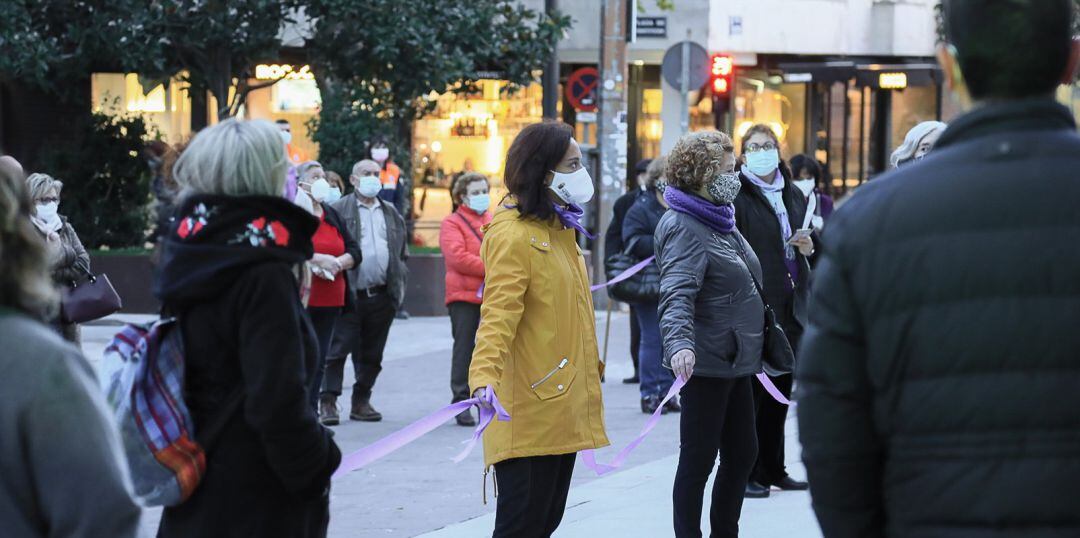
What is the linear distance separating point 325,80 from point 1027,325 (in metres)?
17.4

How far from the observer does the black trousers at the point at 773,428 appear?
308 inches

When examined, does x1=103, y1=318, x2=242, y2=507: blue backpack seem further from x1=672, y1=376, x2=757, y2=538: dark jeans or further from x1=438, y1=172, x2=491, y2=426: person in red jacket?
x1=438, y1=172, x2=491, y2=426: person in red jacket

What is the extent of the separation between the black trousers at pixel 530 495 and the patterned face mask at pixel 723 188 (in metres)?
1.42

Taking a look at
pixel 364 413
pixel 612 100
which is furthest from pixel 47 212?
pixel 612 100

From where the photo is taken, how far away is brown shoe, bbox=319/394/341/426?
10.7 meters

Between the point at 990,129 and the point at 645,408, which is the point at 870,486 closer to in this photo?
the point at 990,129

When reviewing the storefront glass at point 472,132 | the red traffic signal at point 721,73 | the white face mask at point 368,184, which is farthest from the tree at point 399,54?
the white face mask at point 368,184

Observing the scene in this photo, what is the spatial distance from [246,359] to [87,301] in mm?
5025

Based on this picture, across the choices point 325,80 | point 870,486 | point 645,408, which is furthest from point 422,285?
point 870,486

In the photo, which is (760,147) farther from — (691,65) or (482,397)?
(691,65)

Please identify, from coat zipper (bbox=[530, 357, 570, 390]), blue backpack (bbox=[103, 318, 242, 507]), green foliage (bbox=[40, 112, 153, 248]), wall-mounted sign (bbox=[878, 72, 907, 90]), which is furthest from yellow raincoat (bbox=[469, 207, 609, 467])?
wall-mounted sign (bbox=[878, 72, 907, 90])

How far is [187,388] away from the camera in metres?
3.70

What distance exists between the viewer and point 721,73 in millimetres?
21344

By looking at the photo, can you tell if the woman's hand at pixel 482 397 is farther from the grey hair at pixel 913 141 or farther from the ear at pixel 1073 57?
the grey hair at pixel 913 141
